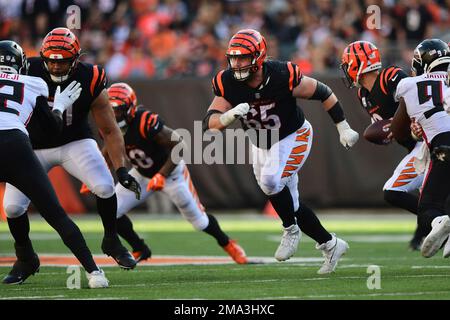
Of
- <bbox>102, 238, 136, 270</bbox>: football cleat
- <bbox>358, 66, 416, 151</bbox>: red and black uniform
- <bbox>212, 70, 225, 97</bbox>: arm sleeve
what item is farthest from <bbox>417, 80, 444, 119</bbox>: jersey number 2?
<bbox>102, 238, 136, 270</bbox>: football cleat

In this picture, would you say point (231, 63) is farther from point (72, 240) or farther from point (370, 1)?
point (370, 1)

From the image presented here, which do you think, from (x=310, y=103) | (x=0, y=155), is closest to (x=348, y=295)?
(x=0, y=155)

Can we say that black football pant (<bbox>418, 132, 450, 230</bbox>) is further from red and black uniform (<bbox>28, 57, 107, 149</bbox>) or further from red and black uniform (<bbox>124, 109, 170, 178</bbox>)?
red and black uniform (<bbox>124, 109, 170, 178</bbox>)

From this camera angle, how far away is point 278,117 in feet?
22.9

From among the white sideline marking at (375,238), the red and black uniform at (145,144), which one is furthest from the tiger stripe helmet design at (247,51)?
the white sideline marking at (375,238)

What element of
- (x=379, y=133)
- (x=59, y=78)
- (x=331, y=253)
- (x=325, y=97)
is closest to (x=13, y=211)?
(x=59, y=78)

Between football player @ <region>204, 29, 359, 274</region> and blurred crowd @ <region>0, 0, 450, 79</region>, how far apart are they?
6.50 metres

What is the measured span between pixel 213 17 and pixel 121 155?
8337 mm

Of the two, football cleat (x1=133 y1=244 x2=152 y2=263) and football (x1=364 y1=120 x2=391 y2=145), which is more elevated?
football (x1=364 y1=120 x2=391 y2=145)

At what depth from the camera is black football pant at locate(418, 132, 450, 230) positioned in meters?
6.12

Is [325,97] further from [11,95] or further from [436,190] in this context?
[11,95]

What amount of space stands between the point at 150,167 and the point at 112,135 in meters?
1.44

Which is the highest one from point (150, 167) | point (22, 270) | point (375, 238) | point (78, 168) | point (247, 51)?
point (247, 51)

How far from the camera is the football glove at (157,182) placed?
25.7ft
